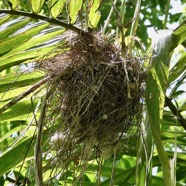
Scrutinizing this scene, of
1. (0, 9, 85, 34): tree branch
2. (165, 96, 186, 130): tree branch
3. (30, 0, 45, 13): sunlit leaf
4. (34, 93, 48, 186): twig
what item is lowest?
(165, 96, 186, 130): tree branch

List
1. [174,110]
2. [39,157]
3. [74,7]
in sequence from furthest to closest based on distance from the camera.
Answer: [174,110]
[74,7]
[39,157]

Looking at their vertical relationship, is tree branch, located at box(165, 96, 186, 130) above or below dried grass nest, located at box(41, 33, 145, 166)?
below

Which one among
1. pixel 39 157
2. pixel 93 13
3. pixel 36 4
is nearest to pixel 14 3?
pixel 36 4

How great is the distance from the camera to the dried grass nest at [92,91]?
86 cm

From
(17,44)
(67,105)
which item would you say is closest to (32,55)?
(17,44)

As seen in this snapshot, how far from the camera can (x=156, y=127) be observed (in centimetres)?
78

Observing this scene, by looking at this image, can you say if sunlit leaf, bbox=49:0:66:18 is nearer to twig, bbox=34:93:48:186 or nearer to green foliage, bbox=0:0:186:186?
green foliage, bbox=0:0:186:186

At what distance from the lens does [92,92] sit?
33.7 inches

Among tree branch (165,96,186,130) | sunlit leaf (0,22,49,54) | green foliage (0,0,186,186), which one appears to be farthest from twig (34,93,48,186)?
tree branch (165,96,186,130)

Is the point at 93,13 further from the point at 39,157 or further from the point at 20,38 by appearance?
the point at 39,157

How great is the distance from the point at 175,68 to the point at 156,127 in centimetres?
22

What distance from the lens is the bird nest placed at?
0.86 metres

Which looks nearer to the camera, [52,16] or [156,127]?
[156,127]

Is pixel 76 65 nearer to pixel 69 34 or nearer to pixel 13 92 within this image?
pixel 69 34
